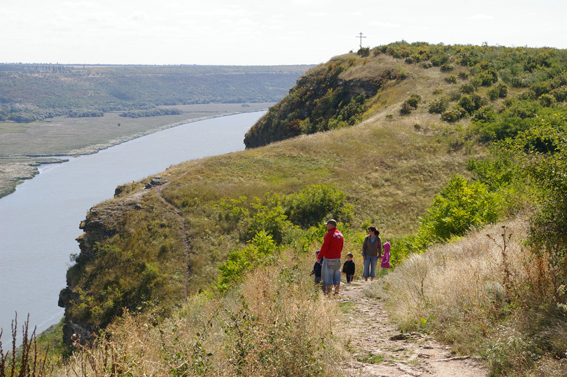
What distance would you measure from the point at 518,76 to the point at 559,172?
47.1 m

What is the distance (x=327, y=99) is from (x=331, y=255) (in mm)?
47862

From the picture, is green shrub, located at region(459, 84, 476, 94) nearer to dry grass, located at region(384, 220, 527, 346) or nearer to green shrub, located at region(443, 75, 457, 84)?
green shrub, located at region(443, 75, 457, 84)

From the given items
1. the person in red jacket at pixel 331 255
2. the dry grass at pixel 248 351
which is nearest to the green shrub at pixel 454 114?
the person in red jacket at pixel 331 255

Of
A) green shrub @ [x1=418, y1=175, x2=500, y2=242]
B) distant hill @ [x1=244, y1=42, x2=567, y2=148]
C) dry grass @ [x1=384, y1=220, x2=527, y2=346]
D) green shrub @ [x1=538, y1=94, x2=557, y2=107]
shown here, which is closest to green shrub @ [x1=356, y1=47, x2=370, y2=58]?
distant hill @ [x1=244, y1=42, x2=567, y2=148]

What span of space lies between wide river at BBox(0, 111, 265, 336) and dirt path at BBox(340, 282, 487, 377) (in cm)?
3091

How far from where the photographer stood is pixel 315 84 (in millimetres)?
61219

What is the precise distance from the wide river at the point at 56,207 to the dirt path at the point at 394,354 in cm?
3091

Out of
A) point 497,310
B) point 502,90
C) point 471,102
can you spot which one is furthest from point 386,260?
point 502,90

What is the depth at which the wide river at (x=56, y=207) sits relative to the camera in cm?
5391

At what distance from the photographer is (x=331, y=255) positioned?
390 inches

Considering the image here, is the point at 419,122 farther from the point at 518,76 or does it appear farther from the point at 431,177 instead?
the point at 518,76

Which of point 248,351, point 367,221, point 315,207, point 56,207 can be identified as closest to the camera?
point 248,351

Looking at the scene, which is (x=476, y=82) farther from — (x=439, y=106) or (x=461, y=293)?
(x=461, y=293)

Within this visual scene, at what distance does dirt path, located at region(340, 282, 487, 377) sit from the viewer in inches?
218
